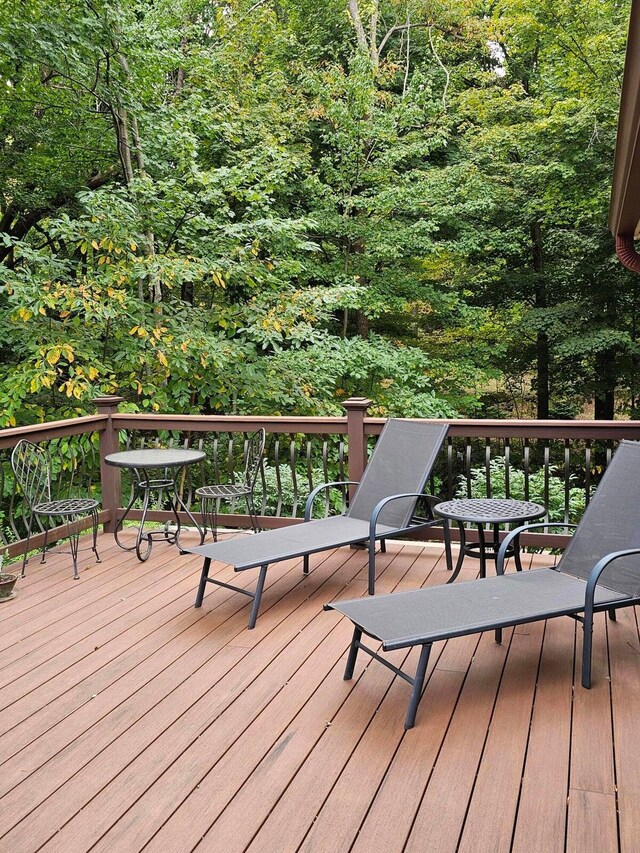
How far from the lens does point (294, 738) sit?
99.1 inches

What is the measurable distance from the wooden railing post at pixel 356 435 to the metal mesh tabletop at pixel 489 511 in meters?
0.97

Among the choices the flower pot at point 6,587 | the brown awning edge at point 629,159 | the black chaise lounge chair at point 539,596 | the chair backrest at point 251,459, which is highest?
the brown awning edge at point 629,159

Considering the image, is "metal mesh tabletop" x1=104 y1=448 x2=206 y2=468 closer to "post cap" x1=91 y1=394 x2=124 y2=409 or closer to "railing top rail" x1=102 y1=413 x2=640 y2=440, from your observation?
"railing top rail" x1=102 y1=413 x2=640 y2=440

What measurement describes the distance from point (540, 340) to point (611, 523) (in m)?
9.58

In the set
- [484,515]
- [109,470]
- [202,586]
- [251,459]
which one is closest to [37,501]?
[109,470]

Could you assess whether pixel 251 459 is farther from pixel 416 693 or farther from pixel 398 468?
pixel 416 693

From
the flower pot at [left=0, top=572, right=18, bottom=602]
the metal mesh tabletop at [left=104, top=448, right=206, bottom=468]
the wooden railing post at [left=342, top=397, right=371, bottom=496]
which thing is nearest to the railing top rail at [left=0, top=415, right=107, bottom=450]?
the metal mesh tabletop at [left=104, top=448, right=206, bottom=468]

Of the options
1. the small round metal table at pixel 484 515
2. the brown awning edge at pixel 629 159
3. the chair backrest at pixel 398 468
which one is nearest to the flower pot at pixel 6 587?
the chair backrest at pixel 398 468

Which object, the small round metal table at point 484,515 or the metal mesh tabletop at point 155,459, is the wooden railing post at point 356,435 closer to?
the small round metal table at point 484,515

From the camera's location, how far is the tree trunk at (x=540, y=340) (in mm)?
12125

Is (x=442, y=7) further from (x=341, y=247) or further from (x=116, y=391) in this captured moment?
(x=116, y=391)

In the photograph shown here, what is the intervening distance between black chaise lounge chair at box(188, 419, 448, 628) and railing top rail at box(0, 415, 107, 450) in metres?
1.73

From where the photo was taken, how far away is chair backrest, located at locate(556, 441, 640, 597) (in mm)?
3371

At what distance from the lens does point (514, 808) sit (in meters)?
2.08
